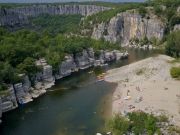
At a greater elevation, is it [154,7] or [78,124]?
[154,7]

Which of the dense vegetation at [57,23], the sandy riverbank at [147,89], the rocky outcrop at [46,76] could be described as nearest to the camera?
the sandy riverbank at [147,89]

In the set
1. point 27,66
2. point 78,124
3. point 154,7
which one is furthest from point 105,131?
point 154,7

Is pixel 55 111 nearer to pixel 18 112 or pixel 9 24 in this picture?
pixel 18 112

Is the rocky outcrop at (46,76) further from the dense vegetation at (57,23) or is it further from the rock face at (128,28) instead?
the dense vegetation at (57,23)

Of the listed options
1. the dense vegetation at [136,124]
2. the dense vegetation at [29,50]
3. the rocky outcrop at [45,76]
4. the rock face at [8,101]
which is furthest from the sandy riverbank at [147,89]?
the rock face at [8,101]

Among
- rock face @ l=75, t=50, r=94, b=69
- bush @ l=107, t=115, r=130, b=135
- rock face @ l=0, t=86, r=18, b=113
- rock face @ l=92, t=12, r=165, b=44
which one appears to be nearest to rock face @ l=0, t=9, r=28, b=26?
rock face @ l=92, t=12, r=165, b=44

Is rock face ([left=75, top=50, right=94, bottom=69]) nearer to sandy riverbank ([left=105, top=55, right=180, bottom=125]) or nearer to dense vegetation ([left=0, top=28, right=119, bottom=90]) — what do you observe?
dense vegetation ([left=0, top=28, right=119, bottom=90])
